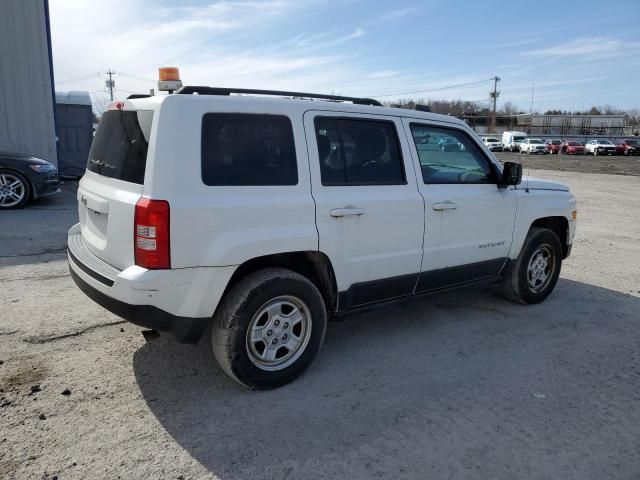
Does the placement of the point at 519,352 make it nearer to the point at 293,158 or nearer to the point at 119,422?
the point at 293,158

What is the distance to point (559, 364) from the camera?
3961 millimetres

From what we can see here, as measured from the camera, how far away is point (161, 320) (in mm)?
3016

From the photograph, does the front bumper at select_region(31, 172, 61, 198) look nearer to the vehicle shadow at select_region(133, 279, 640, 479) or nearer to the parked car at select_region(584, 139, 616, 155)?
the vehicle shadow at select_region(133, 279, 640, 479)

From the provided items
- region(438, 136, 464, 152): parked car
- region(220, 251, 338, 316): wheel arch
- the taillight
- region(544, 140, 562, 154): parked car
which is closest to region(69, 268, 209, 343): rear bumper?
the taillight

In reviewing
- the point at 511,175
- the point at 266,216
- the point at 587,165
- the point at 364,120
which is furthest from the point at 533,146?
the point at 266,216

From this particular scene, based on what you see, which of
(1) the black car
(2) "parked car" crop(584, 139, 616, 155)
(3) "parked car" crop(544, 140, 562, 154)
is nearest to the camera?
(1) the black car

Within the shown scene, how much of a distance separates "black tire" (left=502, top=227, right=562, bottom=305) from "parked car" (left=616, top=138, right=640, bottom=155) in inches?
2067

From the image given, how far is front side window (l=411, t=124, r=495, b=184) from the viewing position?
164 inches

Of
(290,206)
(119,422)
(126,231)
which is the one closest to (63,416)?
(119,422)

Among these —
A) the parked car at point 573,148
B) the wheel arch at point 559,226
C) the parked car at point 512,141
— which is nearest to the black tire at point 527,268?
the wheel arch at point 559,226

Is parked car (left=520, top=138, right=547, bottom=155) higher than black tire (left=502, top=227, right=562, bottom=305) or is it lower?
higher

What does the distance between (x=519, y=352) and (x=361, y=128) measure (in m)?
2.22

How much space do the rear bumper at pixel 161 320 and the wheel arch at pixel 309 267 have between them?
1.28ft

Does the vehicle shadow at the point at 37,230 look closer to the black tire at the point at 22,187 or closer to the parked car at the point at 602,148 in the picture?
the black tire at the point at 22,187
